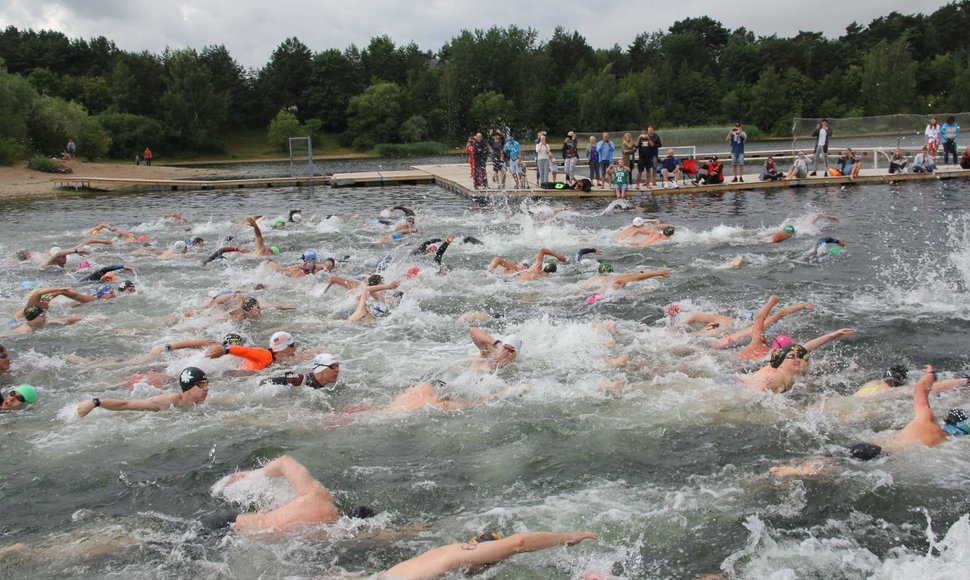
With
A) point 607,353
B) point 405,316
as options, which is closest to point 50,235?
point 405,316

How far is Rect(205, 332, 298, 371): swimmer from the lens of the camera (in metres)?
8.93

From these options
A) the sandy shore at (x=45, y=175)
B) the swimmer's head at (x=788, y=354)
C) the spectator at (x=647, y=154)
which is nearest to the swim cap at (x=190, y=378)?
the swimmer's head at (x=788, y=354)

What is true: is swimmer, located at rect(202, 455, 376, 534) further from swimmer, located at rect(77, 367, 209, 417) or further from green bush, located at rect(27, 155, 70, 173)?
green bush, located at rect(27, 155, 70, 173)

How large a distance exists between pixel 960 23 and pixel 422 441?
116 metres

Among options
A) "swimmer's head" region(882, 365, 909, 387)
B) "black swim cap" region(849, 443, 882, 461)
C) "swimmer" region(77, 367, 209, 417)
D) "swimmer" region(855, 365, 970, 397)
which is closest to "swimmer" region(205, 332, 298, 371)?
"swimmer" region(77, 367, 209, 417)

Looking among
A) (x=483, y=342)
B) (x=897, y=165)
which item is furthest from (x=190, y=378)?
(x=897, y=165)

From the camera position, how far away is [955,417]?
653cm

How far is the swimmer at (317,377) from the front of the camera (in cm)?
831

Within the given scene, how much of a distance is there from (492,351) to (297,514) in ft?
11.8

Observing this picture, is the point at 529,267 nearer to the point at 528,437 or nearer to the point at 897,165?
the point at 528,437

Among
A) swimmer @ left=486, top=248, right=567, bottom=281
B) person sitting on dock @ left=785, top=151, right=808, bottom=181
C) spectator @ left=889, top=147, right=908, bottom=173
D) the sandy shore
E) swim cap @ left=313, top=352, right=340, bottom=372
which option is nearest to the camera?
swim cap @ left=313, top=352, right=340, bottom=372

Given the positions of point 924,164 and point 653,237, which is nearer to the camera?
point 653,237

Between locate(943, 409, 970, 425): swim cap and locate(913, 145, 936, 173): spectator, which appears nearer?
locate(943, 409, 970, 425): swim cap

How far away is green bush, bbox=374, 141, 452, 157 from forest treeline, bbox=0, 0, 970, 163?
11.5 ft
